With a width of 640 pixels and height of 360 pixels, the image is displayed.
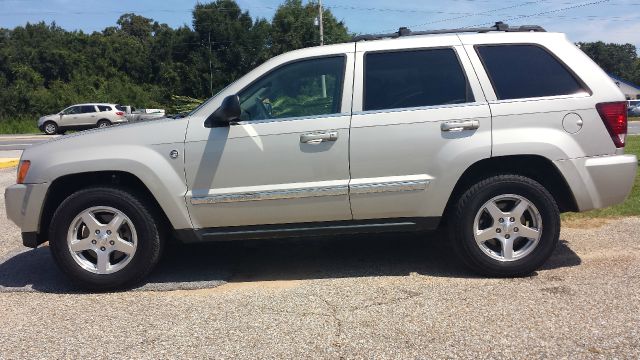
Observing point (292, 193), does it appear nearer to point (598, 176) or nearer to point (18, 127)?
point (598, 176)

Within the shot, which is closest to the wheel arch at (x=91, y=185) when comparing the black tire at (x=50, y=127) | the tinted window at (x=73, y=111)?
the tinted window at (x=73, y=111)

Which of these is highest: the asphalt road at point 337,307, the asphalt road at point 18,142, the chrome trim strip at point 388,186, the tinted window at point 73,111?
the tinted window at point 73,111

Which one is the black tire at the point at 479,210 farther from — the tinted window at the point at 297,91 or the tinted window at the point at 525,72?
the tinted window at the point at 297,91

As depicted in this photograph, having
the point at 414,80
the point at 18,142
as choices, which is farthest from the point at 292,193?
the point at 18,142

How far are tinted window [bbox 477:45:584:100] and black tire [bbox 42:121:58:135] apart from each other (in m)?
33.2

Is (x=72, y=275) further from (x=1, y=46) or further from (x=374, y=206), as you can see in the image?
(x=1, y=46)

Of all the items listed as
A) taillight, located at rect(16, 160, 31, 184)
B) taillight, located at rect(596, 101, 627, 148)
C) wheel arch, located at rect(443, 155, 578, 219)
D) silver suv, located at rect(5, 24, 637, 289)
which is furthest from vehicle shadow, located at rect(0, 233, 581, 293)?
taillight, located at rect(596, 101, 627, 148)

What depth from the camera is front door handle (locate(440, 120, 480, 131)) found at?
4562 millimetres

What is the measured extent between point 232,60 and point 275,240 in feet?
152

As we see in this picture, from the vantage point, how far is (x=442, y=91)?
4723 mm

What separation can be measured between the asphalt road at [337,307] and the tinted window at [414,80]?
4.75 feet

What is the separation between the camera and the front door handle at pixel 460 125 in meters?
4.56

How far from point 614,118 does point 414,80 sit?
1.60 meters

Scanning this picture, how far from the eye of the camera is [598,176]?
458cm
